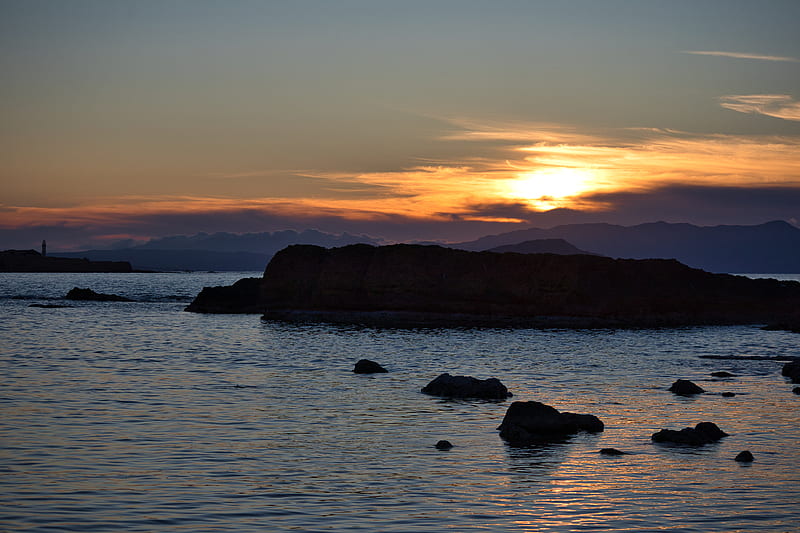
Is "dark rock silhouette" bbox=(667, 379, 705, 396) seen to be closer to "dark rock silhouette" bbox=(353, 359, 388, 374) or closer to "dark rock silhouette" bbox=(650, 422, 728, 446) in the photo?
"dark rock silhouette" bbox=(650, 422, 728, 446)

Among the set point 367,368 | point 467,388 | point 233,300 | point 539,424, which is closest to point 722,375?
point 467,388

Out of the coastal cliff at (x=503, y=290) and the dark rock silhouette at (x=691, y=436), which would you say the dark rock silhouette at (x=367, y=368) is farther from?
the coastal cliff at (x=503, y=290)

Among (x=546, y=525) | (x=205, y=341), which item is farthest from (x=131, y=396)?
(x=205, y=341)

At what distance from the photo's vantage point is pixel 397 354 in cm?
5588

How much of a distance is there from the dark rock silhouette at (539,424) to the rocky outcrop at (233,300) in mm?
82346

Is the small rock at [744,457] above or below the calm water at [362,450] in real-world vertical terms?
above

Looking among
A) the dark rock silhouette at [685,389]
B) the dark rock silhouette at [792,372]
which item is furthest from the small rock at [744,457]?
the dark rock silhouette at [792,372]

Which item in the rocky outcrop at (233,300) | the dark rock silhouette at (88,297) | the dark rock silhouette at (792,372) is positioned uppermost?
the dark rock silhouette at (792,372)

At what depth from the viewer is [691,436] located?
24.5 m

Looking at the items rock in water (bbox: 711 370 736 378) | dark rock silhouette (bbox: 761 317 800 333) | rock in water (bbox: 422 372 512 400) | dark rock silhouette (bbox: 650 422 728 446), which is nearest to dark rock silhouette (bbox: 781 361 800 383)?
rock in water (bbox: 711 370 736 378)

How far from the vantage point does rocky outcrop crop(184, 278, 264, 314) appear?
10875 cm

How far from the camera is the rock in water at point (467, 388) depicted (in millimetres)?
33812

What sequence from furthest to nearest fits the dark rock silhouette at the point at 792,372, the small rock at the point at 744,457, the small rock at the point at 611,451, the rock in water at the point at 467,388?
the dark rock silhouette at the point at 792,372 < the rock in water at the point at 467,388 < the small rock at the point at 611,451 < the small rock at the point at 744,457

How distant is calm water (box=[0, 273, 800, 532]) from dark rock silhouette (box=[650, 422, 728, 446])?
56cm
